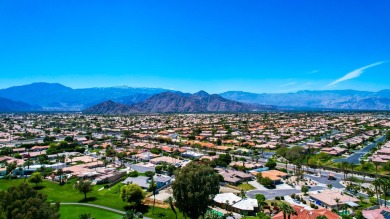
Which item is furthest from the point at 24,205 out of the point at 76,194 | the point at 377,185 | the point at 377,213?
the point at 377,185

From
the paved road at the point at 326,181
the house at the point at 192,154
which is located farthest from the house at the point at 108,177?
the paved road at the point at 326,181

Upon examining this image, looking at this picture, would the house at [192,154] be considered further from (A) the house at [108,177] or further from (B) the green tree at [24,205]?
(B) the green tree at [24,205]

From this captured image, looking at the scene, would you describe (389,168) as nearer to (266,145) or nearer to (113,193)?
(266,145)

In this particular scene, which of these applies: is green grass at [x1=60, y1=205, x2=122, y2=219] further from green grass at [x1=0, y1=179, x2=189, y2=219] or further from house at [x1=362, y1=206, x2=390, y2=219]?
house at [x1=362, y1=206, x2=390, y2=219]

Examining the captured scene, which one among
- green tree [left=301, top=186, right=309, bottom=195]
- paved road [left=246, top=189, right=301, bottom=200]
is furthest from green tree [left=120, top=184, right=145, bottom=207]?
green tree [left=301, top=186, right=309, bottom=195]

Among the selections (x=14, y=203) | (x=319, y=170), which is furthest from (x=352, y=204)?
(x=14, y=203)
